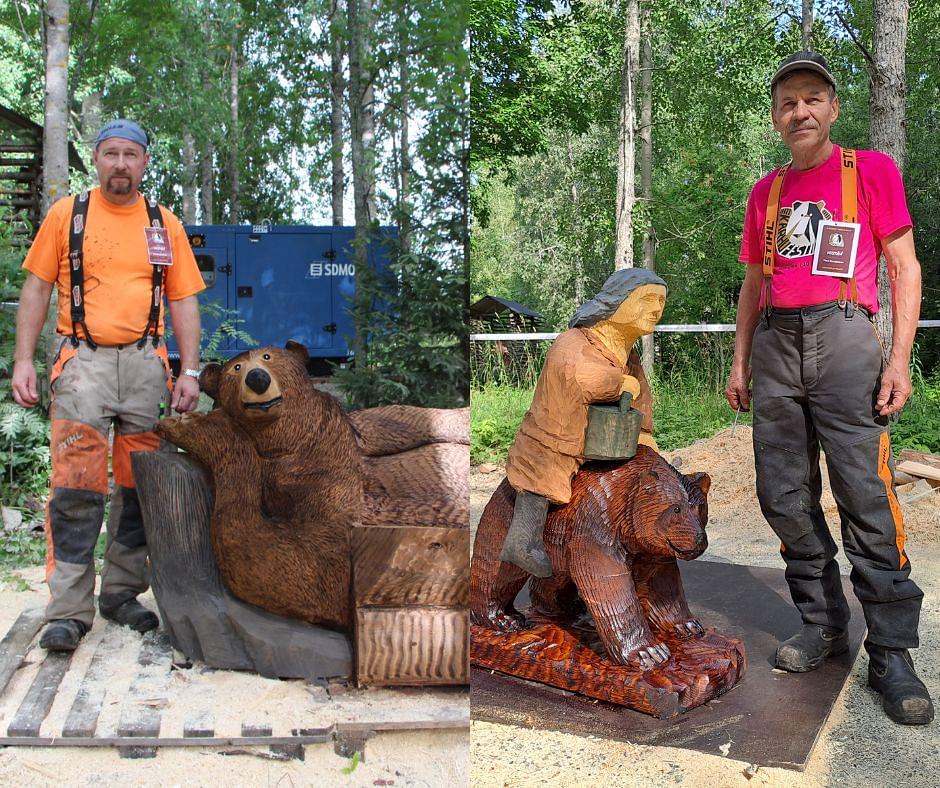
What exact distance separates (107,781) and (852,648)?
2.32m

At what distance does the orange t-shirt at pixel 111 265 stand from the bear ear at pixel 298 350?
15.5 inches

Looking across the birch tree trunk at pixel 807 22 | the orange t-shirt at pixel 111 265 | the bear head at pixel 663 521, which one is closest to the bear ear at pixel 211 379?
the orange t-shirt at pixel 111 265

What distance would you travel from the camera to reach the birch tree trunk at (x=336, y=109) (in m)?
1.59

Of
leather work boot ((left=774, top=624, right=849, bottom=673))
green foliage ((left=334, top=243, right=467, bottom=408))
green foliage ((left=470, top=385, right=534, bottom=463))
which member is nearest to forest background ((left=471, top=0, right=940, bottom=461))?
green foliage ((left=470, top=385, right=534, bottom=463))

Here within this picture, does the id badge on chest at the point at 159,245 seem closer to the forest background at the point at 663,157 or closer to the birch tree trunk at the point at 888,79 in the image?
the forest background at the point at 663,157

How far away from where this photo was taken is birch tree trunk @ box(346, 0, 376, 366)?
5.13ft

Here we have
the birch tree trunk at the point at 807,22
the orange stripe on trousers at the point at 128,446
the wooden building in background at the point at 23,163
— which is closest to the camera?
the orange stripe on trousers at the point at 128,446

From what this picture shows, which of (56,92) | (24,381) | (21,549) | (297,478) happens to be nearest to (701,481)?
(297,478)

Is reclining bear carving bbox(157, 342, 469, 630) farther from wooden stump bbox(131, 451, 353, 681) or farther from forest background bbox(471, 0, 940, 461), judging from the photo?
forest background bbox(471, 0, 940, 461)

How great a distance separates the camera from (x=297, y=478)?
249 centimetres

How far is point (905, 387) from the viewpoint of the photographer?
261 centimetres

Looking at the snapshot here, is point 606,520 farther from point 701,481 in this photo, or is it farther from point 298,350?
point 298,350

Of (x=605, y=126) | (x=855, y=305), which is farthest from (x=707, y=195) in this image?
(x=855, y=305)

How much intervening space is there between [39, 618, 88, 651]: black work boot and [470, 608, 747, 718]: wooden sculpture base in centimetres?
123
